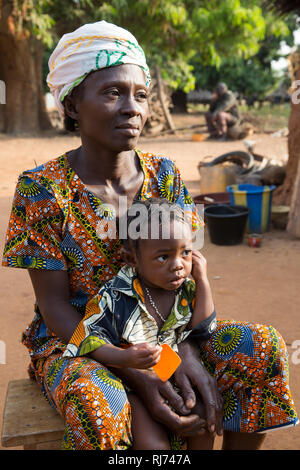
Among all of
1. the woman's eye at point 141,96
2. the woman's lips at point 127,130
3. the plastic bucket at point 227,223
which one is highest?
the woman's eye at point 141,96

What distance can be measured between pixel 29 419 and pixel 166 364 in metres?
0.57

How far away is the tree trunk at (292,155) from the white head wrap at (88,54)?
4.70 meters

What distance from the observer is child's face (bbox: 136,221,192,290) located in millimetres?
1785

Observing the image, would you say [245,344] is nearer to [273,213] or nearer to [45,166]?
[45,166]

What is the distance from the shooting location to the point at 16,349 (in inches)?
135

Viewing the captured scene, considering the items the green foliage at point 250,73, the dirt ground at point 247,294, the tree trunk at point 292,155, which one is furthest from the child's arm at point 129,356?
the green foliage at point 250,73

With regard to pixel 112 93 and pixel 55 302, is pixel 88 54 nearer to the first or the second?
pixel 112 93

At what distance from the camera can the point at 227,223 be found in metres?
5.63

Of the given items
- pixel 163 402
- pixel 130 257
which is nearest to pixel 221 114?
pixel 130 257

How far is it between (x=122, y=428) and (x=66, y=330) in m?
0.46

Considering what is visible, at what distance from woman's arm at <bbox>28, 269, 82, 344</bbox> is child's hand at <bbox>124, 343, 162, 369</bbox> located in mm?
352

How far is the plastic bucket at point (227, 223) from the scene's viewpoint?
221 inches

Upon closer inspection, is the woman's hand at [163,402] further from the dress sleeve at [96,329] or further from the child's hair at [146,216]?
the child's hair at [146,216]
